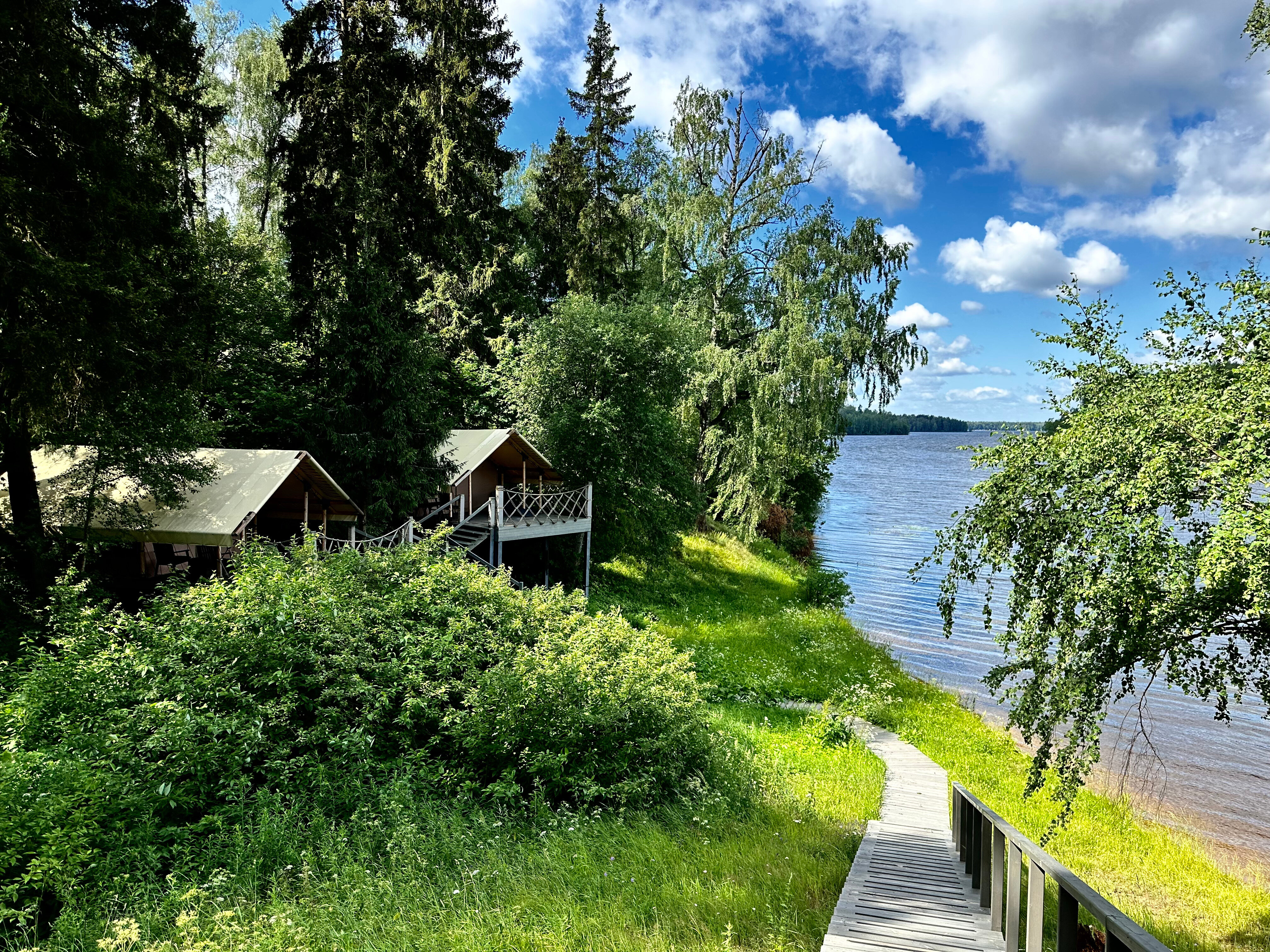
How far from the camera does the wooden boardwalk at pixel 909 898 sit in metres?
4.29

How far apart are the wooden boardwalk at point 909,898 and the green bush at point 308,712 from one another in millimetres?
2073

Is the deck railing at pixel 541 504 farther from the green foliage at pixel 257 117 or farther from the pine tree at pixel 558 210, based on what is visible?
the green foliage at pixel 257 117

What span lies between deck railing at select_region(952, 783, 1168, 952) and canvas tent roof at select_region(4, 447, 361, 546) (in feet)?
39.8

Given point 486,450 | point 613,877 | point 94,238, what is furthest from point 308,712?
point 486,450

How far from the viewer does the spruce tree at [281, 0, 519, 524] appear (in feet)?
53.3

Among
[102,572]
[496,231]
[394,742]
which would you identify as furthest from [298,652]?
[496,231]

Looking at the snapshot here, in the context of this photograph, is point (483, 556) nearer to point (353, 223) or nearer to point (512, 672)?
point (353, 223)

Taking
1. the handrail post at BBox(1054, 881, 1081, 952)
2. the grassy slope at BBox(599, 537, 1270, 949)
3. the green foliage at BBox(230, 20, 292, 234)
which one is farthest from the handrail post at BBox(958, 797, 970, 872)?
the green foliage at BBox(230, 20, 292, 234)

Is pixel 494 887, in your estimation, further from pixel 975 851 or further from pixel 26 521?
pixel 26 521

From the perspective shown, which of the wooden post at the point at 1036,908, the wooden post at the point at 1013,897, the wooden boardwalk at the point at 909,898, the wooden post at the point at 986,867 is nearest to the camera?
the wooden post at the point at 1036,908

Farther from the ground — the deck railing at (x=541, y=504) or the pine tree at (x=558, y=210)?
the pine tree at (x=558, y=210)

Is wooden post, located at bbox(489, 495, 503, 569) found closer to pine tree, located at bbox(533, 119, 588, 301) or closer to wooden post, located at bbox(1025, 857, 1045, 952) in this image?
pine tree, located at bbox(533, 119, 588, 301)

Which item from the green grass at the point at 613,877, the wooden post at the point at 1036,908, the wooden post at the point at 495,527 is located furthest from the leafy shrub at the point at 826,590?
the wooden post at the point at 1036,908

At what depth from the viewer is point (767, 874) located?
17.8ft
